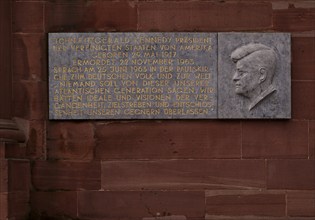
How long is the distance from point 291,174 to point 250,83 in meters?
1.42

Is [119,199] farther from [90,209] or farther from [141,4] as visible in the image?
[141,4]

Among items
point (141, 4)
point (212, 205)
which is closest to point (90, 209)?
point (212, 205)

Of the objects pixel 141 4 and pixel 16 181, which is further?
pixel 141 4

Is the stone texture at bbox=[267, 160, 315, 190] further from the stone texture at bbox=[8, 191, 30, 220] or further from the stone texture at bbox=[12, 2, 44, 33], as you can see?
the stone texture at bbox=[12, 2, 44, 33]

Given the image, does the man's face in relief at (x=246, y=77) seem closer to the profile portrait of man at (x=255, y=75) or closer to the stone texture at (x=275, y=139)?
the profile portrait of man at (x=255, y=75)

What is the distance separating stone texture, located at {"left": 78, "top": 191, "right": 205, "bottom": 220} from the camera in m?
9.72

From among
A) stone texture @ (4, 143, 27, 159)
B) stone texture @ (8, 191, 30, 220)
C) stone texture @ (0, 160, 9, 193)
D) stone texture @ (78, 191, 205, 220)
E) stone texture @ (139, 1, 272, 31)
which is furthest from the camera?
stone texture @ (139, 1, 272, 31)

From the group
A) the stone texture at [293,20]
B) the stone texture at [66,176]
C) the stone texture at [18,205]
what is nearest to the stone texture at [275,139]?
the stone texture at [293,20]

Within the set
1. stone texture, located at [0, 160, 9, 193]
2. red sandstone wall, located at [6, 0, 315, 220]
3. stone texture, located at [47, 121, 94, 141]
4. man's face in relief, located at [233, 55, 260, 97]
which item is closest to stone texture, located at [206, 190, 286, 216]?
red sandstone wall, located at [6, 0, 315, 220]

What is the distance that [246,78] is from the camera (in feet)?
32.2

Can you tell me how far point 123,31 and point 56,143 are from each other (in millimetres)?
1871

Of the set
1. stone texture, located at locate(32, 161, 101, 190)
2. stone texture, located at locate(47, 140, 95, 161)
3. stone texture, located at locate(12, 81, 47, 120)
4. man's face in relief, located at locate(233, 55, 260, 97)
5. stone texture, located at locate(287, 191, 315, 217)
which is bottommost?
stone texture, located at locate(287, 191, 315, 217)

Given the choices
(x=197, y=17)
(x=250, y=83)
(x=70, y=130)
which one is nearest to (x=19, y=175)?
(x=70, y=130)

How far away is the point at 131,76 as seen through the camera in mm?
9828
